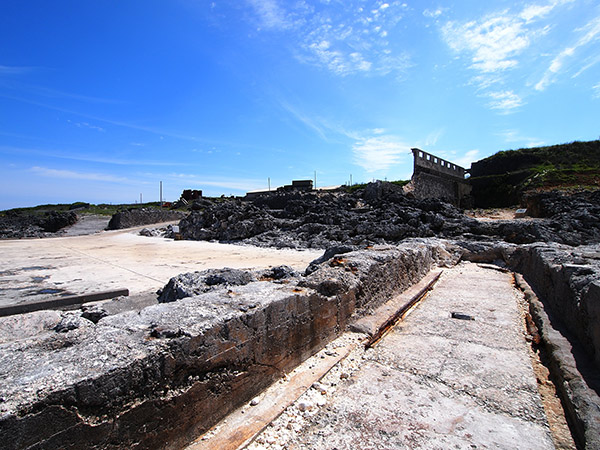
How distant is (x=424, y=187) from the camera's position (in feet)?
78.0

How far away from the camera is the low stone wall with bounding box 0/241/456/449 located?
139 cm

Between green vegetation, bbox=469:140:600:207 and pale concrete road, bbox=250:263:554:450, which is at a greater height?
green vegetation, bbox=469:140:600:207

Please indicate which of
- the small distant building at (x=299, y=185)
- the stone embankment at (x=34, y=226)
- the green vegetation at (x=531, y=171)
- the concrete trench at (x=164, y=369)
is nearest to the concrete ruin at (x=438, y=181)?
the green vegetation at (x=531, y=171)

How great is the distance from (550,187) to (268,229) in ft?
56.7

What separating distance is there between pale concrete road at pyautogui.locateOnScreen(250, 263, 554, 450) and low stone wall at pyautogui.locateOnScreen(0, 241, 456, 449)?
1.21 ft

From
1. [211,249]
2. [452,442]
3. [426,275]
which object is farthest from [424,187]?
[452,442]

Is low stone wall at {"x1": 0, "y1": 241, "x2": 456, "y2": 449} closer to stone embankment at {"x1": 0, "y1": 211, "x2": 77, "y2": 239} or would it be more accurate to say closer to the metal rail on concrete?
the metal rail on concrete

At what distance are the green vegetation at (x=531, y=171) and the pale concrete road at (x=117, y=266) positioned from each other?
18258mm

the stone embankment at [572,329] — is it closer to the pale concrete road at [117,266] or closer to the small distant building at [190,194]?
the pale concrete road at [117,266]

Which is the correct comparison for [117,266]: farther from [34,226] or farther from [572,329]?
[34,226]

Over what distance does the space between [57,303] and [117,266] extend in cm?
509

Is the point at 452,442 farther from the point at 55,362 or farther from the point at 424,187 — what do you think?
the point at 424,187

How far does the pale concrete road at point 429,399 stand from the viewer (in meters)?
1.89

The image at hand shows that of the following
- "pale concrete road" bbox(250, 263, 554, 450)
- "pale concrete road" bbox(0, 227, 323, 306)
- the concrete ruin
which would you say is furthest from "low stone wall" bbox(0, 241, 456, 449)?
the concrete ruin
